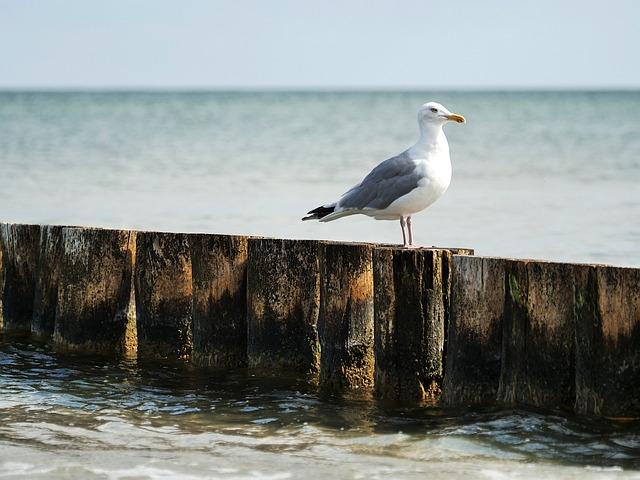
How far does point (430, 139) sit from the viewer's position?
8.74m

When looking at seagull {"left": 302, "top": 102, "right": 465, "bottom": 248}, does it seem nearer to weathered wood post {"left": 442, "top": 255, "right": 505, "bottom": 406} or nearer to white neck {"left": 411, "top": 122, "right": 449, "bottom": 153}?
white neck {"left": 411, "top": 122, "right": 449, "bottom": 153}

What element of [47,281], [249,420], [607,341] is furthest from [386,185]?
[47,281]

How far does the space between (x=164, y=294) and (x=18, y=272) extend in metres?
1.62

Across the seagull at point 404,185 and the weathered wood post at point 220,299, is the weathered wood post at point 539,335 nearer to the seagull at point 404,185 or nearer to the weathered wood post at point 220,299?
the seagull at point 404,185

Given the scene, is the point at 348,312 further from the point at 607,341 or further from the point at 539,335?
the point at 607,341

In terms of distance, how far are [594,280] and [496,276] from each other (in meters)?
0.68

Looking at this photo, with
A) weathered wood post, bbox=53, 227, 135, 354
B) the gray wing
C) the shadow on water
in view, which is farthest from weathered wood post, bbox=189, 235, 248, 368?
the gray wing

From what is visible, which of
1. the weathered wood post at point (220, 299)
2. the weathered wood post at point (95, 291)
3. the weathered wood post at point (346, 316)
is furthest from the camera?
the weathered wood post at point (95, 291)

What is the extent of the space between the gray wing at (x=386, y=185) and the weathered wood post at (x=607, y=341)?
6.08 feet

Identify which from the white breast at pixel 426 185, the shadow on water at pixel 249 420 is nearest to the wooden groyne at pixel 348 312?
the shadow on water at pixel 249 420

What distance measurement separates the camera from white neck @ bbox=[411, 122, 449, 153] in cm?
870

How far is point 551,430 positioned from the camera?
7246mm

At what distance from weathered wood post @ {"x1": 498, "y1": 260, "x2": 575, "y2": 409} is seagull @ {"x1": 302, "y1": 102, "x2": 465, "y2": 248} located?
1296 mm

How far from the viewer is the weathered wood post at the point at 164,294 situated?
9.09 metres
